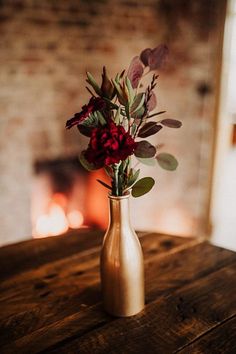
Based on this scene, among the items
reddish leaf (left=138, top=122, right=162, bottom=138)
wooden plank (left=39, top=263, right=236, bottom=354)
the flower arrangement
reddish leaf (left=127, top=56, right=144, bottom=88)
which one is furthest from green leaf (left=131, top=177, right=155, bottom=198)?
wooden plank (left=39, top=263, right=236, bottom=354)

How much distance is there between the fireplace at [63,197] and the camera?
2.39 metres

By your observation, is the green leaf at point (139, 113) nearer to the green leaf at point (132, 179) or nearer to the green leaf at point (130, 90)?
the green leaf at point (130, 90)

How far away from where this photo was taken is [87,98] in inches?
93.9

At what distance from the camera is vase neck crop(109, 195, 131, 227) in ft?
3.16

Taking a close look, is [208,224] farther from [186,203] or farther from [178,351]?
[178,351]

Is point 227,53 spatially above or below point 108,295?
above

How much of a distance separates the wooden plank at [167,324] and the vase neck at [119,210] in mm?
265

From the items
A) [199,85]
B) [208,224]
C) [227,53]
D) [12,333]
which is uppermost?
[227,53]

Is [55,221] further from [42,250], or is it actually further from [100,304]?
[100,304]

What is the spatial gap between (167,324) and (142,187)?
0.37 metres

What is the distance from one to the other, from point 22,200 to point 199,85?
Answer: 1.45 m

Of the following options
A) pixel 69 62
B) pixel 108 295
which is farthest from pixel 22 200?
pixel 108 295

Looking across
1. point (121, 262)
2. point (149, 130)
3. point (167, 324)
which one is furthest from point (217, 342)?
point (149, 130)

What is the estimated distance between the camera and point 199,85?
273 centimetres
